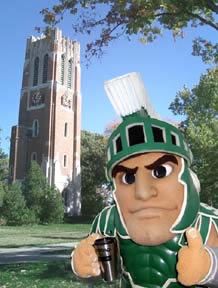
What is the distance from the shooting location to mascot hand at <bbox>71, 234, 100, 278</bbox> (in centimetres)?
281

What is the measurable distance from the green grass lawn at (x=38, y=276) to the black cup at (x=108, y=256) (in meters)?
5.07

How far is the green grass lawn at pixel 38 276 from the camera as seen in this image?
8562 mm

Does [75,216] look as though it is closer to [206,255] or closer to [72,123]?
[72,123]

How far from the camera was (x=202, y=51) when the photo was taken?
37.6 ft

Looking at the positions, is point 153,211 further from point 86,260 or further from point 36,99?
point 36,99

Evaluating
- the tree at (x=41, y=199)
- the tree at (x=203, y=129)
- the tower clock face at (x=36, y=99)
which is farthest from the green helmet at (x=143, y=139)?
the tower clock face at (x=36, y=99)

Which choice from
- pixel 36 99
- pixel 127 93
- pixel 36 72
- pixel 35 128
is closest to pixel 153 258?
pixel 127 93

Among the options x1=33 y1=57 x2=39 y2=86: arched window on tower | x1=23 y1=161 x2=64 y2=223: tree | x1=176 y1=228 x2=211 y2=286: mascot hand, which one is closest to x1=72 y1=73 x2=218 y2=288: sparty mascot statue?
x1=176 y1=228 x2=211 y2=286: mascot hand

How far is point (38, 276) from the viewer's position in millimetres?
9633

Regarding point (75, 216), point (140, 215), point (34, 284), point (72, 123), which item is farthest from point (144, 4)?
point (72, 123)

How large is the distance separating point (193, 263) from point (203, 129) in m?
22.7

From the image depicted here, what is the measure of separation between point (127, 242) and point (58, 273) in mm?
7894

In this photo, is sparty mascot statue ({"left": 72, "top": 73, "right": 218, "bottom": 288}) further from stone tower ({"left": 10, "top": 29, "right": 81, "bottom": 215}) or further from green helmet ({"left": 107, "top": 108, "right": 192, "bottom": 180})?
stone tower ({"left": 10, "top": 29, "right": 81, "bottom": 215})

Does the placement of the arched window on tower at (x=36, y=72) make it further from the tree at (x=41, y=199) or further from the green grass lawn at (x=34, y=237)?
the green grass lawn at (x=34, y=237)
